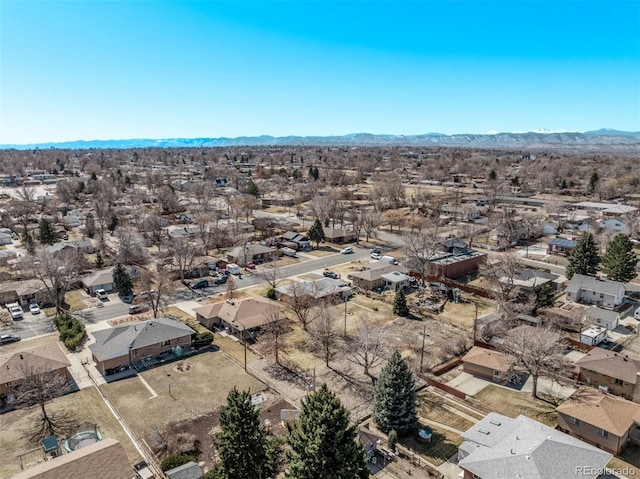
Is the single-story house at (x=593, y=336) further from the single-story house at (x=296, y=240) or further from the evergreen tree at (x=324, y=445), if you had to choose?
the single-story house at (x=296, y=240)

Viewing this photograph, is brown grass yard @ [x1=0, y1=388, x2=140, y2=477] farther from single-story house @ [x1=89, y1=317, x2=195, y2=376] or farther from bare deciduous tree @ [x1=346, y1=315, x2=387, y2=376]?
bare deciduous tree @ [x1=346, y1=315, x2=387, y2=376]

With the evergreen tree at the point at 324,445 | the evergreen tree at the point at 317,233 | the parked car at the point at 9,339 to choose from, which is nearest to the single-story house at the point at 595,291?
the evergreen tree at the point at 317,233

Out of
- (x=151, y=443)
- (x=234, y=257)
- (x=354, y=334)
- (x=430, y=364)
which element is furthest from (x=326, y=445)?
(x=234, y=257)

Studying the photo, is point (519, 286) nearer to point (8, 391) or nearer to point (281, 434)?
point (281, 434)

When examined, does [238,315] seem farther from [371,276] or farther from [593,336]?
[593,336]

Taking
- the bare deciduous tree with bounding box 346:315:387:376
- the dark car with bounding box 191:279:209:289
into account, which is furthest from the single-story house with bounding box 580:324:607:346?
the dark car with bounding box 191:279:209:289
